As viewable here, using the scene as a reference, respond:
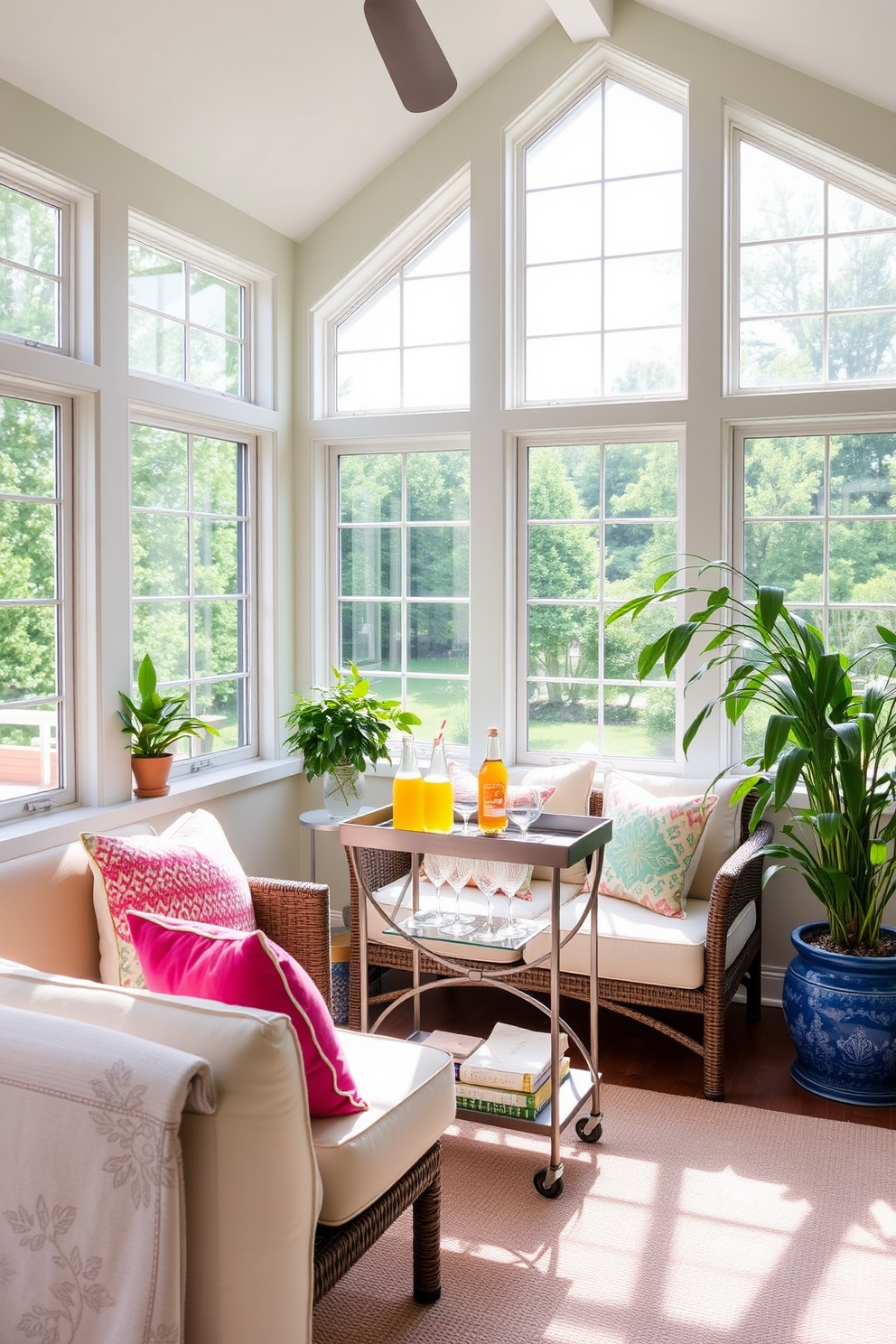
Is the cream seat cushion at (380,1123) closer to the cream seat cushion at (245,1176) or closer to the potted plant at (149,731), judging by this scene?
the cream seat cushion at (245,1176)

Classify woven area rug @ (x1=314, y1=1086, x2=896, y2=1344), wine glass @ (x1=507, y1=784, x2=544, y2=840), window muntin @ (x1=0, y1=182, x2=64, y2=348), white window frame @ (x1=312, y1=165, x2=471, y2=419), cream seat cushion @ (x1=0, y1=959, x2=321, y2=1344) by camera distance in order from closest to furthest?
1. cream seat cushion @ (x1=0, y1=959, x2=321, y2=1344)
2. woven area rug @ (x1=314, y1=1086, x2=896, y2=1344)
3. wine glass @ (x1=507, y1=784, x2=544, y2=840)
4. window muntin @ (x1=0, y1=182, x2=64, y2=348)
5. white window frame @ (x1=312, y1=165, x2=471, y2=419)

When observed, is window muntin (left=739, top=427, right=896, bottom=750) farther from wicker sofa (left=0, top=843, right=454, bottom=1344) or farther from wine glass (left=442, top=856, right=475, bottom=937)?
wicker sofa (left=0, top=843, right=454, bottom=1344)

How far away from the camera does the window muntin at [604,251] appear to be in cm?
414

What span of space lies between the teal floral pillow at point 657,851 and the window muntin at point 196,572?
61.6 inches

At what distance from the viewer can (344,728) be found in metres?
4.00

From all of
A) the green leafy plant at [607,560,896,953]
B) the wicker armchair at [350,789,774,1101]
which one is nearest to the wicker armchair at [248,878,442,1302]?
the wicker armchair at [350,789,774,1101]

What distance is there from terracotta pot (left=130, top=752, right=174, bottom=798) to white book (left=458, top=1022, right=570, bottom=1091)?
139 cm

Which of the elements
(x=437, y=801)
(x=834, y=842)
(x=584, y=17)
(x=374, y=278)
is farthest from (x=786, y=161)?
(x=437, y=801)

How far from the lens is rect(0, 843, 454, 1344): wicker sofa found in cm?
168

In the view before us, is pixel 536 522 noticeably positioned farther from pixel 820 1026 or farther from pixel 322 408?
pixel 820 1026

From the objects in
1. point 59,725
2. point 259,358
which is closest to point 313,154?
point 259,358

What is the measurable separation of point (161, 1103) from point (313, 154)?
3544mm

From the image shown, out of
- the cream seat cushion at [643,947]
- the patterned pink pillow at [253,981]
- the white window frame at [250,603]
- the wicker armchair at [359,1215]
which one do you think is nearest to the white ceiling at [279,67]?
the white window frame at [250,603]

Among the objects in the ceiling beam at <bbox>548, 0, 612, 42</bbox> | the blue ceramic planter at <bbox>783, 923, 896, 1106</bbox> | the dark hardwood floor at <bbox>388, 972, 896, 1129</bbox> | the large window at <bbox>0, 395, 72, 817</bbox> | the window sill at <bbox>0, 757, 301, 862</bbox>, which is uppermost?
the ceiling beam at <bbox>548, 0, 612, 42</bbox>
